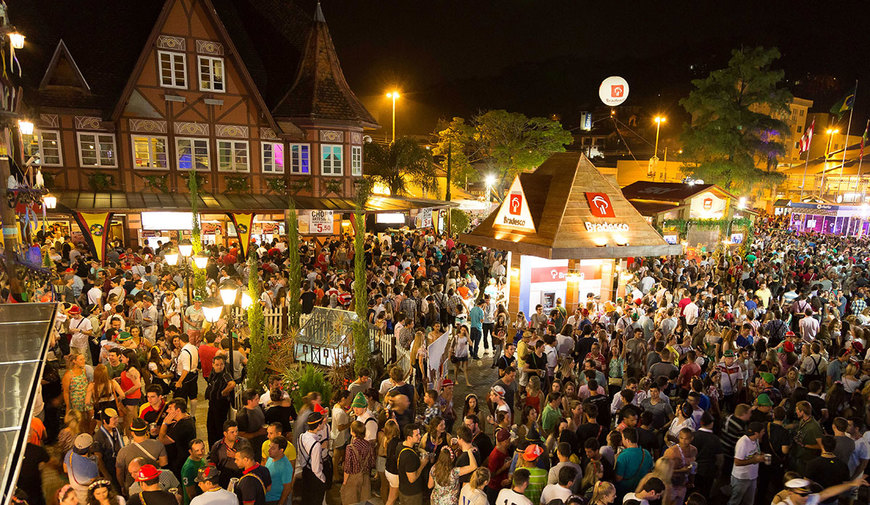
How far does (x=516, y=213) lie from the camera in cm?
1442

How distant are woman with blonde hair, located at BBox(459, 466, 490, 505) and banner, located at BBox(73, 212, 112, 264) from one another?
18787 millimetres

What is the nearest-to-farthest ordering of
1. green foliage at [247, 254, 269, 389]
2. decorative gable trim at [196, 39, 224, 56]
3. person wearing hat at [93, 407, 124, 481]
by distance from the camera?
1. person wearing hat at [93, 407, 124, 481]
2. green foliage at [247, 254, 269, 389]
3. decorative gable trim at [196, 39, 224, 56]

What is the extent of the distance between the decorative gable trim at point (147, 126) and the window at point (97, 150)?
3.24ft

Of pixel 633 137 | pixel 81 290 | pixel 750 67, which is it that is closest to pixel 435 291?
pixel 81 290

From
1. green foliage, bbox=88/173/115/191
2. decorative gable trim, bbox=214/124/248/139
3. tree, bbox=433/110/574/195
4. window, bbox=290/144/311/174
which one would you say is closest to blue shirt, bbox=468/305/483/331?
window, bbox=290/144/311/174

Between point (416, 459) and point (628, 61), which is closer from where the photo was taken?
point (416, 459)

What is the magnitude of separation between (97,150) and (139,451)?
19758 millimetres

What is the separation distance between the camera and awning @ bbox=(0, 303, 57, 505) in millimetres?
4000

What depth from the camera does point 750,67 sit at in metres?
33.2

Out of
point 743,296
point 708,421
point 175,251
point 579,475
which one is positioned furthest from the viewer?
point 743,296

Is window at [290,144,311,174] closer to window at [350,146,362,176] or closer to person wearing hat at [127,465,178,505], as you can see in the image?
window at [350,146,362,176]

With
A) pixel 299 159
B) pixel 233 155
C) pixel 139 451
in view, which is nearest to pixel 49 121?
pixel 233 155

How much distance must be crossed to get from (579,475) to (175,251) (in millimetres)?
11738

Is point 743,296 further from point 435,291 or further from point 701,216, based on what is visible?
point 701,216
